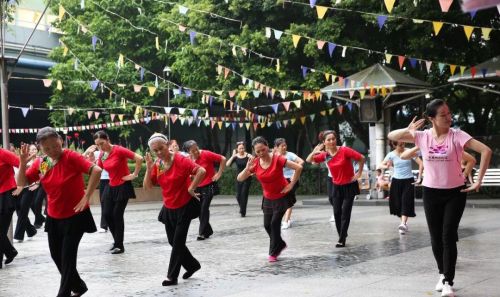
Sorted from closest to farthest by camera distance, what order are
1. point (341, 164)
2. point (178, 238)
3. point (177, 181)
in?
point (178, 238)
point (177, 181)
point (341, 164)

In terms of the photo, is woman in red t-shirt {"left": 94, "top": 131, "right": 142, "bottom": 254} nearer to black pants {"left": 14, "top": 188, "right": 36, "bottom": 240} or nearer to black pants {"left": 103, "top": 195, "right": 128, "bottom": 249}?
black pants {"left": 103, "top": 195, "right": 128, "bottom": 249}

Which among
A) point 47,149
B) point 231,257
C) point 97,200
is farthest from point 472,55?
point 47,149

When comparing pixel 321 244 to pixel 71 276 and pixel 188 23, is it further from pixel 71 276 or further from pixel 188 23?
pixel 188 23

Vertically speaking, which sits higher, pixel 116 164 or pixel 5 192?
pixel 116 164

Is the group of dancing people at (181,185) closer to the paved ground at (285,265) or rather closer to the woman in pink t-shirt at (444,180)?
the woman in pink t-shirt at (444,180)

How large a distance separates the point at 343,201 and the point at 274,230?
1966 mm

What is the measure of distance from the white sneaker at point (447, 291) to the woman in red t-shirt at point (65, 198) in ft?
10.9

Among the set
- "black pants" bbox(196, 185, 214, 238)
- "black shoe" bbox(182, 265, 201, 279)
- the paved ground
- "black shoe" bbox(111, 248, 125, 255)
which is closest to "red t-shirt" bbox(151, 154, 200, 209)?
"black shoe" bbox(182, 265, 201, 279)

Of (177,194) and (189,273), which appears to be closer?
(177,194)

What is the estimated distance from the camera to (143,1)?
31969 mm

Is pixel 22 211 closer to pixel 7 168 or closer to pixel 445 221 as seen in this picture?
pixel 7 168

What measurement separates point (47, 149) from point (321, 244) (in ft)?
19.2

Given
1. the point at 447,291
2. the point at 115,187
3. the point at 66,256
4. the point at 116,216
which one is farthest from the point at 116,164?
the point at 447,291

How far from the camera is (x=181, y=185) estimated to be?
8.98 meters
